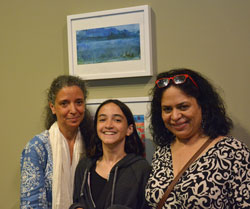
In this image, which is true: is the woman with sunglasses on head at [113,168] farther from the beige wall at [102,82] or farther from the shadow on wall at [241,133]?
the shadow on wall at [241,133]

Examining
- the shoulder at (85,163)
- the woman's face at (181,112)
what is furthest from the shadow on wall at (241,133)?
the shoulder at (85,163)

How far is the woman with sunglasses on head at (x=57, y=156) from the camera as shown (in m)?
1.52

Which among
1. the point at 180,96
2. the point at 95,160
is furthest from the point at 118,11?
the point at 95,160

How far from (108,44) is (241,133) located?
819mm

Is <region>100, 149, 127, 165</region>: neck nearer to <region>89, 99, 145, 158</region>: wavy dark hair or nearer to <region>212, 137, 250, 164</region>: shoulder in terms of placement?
<region>89, 99, 145, 158</region>: wavy dark hair

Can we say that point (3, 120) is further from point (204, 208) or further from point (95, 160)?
point (204, 208)

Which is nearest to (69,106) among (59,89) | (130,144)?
(59,89)

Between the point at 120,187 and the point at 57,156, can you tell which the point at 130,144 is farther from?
the point at 57,156

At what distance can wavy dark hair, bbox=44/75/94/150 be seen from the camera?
62.9 inches

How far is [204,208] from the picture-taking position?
1.16 metres

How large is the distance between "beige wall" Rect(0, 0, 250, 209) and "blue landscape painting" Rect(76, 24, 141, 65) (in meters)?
0.11

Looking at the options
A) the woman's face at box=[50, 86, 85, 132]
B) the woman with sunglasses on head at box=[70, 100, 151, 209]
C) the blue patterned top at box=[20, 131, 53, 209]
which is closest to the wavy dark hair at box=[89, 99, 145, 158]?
the woman with sunglasses on head at box=[70, 100, 151, 209]

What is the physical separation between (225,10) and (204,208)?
948 millimetres

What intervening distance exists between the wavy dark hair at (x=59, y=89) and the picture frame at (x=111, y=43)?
0.13 meters
